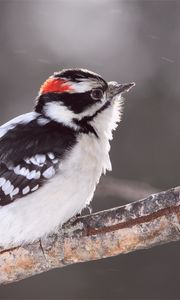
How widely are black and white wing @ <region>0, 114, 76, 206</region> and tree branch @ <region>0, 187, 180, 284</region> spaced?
11.9 inches

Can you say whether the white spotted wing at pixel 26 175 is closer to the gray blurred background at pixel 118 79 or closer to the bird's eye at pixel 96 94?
the bird's eye at pixel 96 94

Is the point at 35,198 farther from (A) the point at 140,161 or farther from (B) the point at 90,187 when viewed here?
(A) the point at 140,161

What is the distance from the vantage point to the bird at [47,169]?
12.7 ft

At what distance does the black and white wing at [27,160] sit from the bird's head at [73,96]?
190 mm

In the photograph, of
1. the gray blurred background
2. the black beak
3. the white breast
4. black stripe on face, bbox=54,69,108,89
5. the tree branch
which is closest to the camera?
the tree branch

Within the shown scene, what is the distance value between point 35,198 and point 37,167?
0.17m

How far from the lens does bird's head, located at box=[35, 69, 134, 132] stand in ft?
13.2

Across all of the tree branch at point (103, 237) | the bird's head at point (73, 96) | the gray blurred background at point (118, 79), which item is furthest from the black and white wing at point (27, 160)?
the gray blurred background at point (118, 79)

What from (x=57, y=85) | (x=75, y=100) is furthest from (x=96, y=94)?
(x=57, y=85)

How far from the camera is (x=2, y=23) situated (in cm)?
808

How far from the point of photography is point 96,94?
4121mm

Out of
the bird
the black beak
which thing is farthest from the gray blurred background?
the bird

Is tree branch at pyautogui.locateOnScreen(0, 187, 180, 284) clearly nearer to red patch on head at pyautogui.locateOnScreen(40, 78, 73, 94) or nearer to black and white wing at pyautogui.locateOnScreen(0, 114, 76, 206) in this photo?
black and white wing at pyautogui.locateOnScreen(0, 114, 76, 206)

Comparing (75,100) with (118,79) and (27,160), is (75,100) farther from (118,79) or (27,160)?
(118,79)
